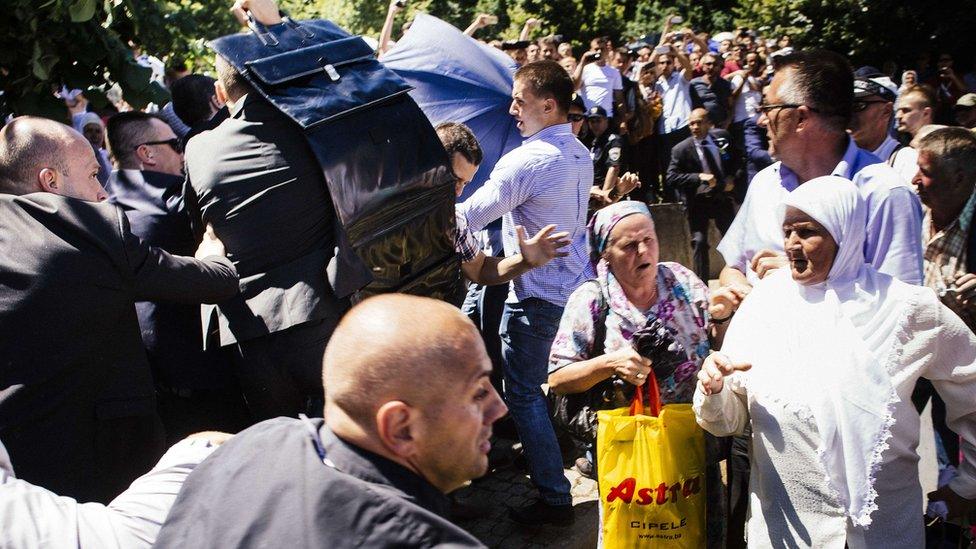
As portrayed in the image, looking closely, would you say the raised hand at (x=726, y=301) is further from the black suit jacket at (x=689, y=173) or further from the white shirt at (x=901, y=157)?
the black suit jacket at (x=689, y=173)

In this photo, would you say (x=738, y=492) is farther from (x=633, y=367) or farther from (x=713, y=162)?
(x=713, y=162)

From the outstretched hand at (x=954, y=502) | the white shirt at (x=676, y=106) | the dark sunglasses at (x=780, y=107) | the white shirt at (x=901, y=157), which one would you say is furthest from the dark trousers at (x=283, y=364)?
the white shirt at (x=676, y=106)

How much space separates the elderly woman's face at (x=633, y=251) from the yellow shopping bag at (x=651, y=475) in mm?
462

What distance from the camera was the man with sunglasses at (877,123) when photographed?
4977 mm

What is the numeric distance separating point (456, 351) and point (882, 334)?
5.71ft

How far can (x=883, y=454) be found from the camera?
2840mm

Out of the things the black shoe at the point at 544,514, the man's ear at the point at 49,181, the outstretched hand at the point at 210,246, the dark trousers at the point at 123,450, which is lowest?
the black shoe at the point at 544,514

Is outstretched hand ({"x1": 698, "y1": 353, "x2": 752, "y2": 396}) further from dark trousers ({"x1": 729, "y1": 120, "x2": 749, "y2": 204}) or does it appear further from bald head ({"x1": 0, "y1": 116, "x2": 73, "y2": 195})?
dark trousers ({"x1": 729, "y1": 120, "x2": 749, "y2": 204})

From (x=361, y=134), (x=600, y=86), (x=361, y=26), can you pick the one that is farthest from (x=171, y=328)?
(x=361, y=26)

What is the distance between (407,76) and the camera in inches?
241

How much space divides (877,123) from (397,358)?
4.34m

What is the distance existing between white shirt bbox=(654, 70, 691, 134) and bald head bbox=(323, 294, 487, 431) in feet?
31.8

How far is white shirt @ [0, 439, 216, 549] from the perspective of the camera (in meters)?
1.84

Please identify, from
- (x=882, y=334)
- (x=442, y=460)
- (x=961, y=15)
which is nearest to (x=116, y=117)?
(x=442, y=460)
